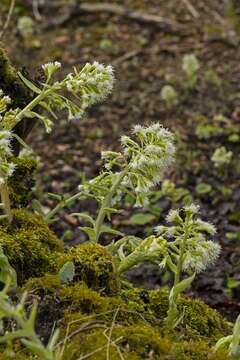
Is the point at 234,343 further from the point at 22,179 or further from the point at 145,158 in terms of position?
the point at 22,179

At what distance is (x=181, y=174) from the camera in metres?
6.39

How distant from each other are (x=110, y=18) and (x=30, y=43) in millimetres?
1228

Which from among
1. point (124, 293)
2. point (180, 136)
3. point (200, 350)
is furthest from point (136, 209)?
point (200, 350)

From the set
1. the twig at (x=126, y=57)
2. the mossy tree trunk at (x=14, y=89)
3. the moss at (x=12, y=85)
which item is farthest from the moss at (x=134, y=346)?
the twig at (x=126, y=57)

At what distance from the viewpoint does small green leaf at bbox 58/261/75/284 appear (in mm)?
2768

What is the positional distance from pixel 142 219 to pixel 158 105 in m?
2.31

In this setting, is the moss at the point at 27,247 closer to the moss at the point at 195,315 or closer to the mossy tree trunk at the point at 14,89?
the moss at the point at 195,315

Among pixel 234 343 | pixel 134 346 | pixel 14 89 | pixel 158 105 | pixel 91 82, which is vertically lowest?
pixel 158 105

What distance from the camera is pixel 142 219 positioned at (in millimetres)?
5512

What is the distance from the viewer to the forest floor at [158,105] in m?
5.59

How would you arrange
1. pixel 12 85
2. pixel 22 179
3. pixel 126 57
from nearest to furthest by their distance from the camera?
pixel 22 179
pixel 12 85
pixel 126 57

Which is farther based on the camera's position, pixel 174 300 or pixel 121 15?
pixel 121 15

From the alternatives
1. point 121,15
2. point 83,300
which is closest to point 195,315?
point 83,300

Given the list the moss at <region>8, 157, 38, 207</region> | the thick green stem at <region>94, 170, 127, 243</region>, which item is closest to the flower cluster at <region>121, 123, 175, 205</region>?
the thick green stem at <region>94, 170, 127, 243</region>
